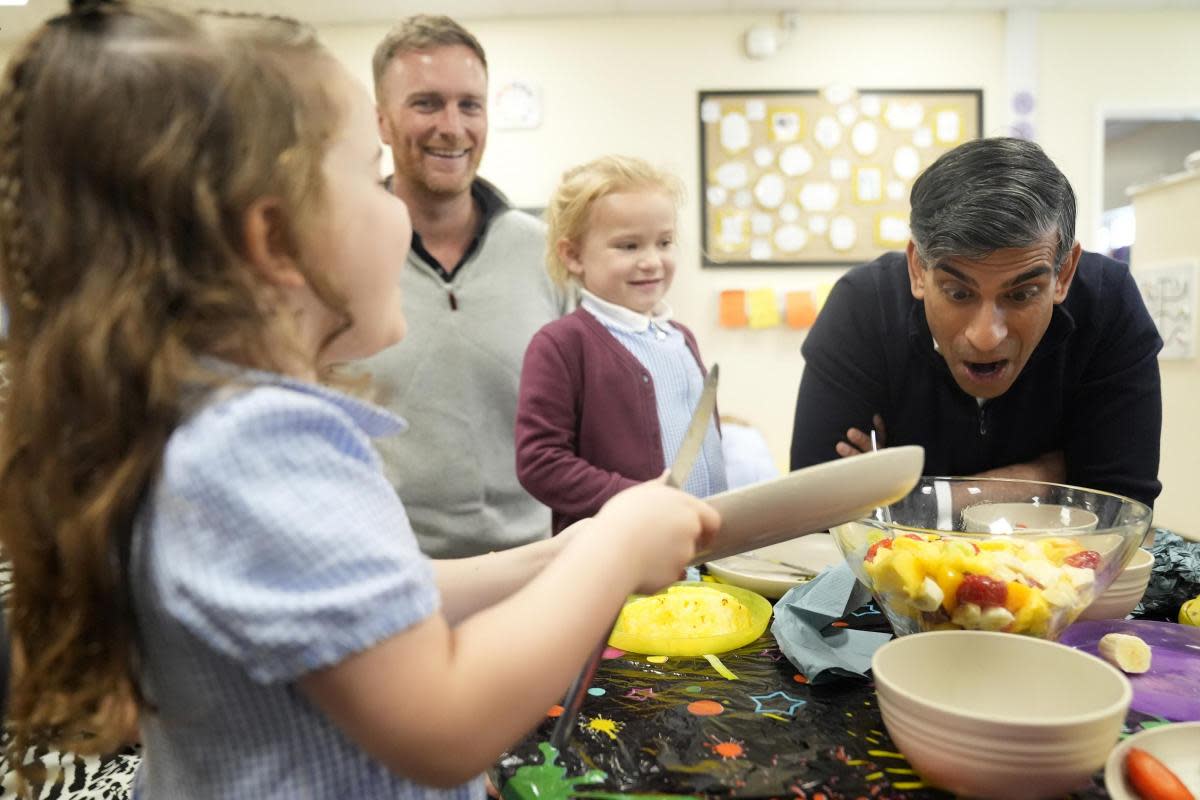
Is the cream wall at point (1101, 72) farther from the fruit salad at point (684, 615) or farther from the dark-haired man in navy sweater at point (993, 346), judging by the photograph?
the fruit salad at point (684, 615)

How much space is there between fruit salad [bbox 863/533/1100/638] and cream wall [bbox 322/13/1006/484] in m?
3.80

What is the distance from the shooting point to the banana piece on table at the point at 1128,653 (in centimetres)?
85

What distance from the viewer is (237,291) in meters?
0.57

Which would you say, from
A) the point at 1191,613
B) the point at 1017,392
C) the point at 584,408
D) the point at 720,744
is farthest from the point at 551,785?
the point at 1017,392

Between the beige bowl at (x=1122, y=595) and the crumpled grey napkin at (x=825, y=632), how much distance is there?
0.25 m

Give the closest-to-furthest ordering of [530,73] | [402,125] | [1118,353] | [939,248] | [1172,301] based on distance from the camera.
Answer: [939,248]
[1118,353]
[402,125]
[1172,301]
[530,73]

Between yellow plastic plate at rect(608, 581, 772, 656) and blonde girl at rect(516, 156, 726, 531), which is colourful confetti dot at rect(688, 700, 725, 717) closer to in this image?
yellow plastic plate at rect(608, 581, 772, 656)

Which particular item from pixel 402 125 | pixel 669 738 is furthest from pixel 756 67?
pixel 669 738

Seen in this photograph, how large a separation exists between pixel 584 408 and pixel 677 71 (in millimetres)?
3260

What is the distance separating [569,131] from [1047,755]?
14.2 ft

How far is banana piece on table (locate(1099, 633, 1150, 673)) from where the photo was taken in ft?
2.80

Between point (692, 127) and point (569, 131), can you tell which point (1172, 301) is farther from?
point (569, 131)

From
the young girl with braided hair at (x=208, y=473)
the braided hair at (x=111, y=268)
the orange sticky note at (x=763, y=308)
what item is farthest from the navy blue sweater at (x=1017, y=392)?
the orange sticky note at (x=763, y=308)

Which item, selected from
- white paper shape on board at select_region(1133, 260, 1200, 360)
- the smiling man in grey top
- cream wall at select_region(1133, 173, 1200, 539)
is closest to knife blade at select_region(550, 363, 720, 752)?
the smiling man in grey top
